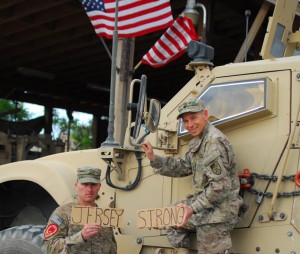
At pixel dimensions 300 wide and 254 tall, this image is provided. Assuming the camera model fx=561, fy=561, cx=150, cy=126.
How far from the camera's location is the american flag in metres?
7.89

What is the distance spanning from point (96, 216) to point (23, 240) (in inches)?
42.9

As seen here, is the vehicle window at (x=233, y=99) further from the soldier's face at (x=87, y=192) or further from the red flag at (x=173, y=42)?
the red flag at (x=173, y=42)

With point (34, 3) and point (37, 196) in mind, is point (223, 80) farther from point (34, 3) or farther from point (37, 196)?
point (34, 3)

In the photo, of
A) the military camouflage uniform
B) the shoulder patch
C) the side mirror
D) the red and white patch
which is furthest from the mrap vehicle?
the red and white patch

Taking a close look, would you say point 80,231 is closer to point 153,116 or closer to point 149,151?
point 149,151

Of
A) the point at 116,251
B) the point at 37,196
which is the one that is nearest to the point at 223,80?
the point at 116,251

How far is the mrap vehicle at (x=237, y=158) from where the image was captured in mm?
3697

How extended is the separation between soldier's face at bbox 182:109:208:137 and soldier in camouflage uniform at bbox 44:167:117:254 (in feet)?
2.47

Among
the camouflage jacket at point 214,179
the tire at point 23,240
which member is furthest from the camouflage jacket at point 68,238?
the camouflage jacket at point 214,179

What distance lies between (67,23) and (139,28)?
4.58 meters

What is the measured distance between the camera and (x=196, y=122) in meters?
3.80

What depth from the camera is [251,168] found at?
3.86 meters

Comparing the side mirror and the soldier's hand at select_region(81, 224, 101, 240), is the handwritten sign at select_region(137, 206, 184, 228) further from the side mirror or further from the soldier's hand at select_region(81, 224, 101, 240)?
the side mirror

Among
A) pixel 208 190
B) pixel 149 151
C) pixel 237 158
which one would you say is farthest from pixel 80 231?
pixel 237 158
